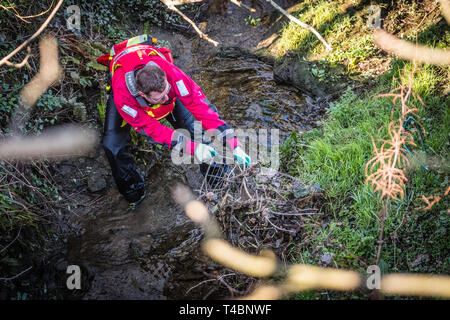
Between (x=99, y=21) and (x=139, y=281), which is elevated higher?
(x=99, y=21)

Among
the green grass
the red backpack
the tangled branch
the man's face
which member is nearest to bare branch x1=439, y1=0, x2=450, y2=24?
the green grass

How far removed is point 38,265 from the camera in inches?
109

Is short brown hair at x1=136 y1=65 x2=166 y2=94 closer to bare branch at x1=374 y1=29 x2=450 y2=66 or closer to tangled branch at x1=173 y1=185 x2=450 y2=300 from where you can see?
tangled branch at x1=173 y1=185 x2=450 y2=300

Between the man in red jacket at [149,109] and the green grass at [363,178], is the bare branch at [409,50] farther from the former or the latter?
the man in red jacket at [149,109]

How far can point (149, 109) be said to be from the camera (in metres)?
3.04

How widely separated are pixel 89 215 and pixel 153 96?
1.74 m

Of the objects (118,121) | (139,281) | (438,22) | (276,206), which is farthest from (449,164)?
(118,121)

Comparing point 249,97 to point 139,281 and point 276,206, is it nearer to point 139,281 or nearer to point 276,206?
point 276,206

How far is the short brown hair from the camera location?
262cm

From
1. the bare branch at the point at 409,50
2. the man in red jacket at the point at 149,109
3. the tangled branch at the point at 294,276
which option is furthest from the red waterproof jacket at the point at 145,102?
the bare branch at the point at 409,50

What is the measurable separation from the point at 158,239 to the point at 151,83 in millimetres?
1707

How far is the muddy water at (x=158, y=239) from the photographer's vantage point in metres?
2.71

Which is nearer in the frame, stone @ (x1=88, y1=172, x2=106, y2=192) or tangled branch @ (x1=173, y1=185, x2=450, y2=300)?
tangled branch @ (x1=173, y1=185, x2=450, y2=300)

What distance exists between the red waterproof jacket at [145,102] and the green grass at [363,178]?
43.6 inches
